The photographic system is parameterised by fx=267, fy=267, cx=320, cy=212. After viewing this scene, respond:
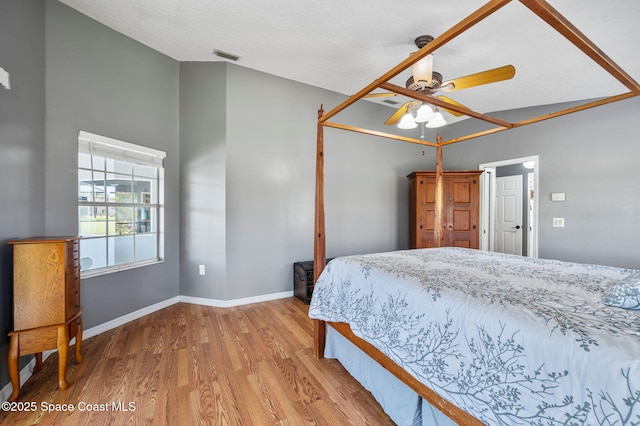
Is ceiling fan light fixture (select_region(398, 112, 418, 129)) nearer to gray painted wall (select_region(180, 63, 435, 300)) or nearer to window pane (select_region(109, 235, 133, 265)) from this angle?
gray painted wall (select_region(180, 63, 435, 300))

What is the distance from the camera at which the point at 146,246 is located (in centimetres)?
303

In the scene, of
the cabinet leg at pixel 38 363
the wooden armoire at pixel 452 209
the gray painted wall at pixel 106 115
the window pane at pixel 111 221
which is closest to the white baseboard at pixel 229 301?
the gray painted wall at pixel 106 115

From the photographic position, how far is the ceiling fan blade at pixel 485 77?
1916mm

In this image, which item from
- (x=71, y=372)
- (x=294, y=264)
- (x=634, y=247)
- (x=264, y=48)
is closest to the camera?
(x=71, y=372)

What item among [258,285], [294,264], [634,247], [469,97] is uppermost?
[469,97]

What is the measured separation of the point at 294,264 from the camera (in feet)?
11.8

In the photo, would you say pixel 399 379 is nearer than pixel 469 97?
→ Yes

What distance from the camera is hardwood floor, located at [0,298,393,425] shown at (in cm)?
150

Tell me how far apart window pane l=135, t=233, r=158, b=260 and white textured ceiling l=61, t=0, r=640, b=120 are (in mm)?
2099

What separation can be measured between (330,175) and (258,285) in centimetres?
181

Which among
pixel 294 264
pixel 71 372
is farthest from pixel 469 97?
pixel 71 372

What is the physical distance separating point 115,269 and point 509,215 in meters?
6.08

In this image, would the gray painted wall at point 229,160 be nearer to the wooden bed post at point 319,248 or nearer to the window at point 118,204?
the window at point 118,204

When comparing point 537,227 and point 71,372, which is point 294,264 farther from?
point 537,227
